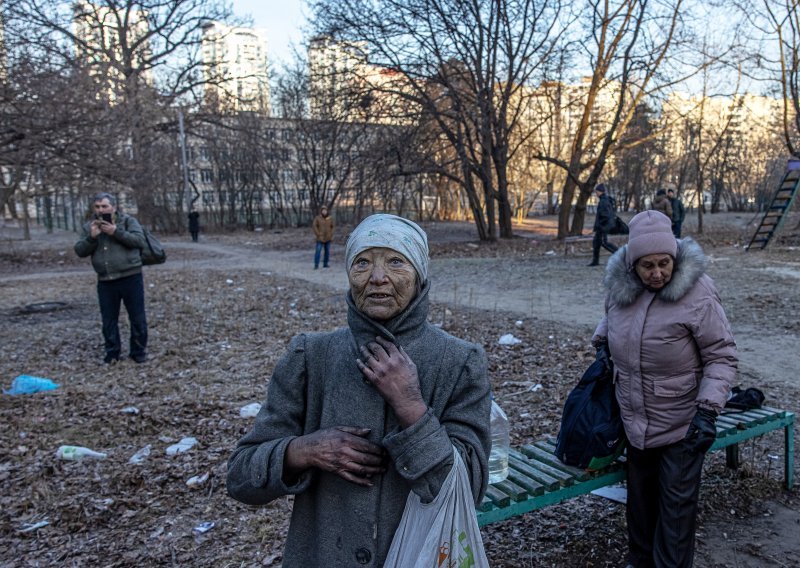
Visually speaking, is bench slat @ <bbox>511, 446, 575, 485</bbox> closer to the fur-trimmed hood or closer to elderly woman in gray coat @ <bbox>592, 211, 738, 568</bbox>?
elderly woman in gray coat @ <bbox>592, 211, 738, 568</bbox>

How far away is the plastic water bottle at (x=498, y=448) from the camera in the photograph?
130 inches

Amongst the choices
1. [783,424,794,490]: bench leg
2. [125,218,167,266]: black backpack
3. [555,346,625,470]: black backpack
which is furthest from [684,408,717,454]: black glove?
[125,218,167,266]: black backpack

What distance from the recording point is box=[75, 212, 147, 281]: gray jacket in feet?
23.3

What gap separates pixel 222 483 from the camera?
4367mm

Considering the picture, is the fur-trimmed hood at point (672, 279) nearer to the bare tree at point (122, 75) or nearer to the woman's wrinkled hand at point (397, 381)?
the woman's wrinkled hand at point (397, 381)

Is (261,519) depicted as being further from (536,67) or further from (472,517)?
(536,67)

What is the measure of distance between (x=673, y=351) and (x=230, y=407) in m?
4.11

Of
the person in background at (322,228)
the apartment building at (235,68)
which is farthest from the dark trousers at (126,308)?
the apartment building at (235,68)

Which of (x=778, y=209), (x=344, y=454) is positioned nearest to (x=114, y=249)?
(x=344, y=454)

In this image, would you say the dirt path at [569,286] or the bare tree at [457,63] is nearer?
the dirt path at [569,286]

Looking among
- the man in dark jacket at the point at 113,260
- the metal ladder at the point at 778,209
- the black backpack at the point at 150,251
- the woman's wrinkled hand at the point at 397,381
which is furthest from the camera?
the metal ladder at the point at 778,209

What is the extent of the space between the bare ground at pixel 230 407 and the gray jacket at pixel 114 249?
1130 millimetres

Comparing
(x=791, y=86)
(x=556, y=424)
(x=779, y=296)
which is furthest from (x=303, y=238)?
(x=556, y=424)

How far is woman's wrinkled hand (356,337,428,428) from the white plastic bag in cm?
16
